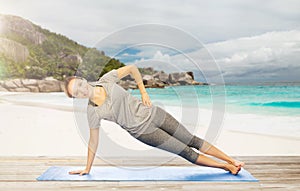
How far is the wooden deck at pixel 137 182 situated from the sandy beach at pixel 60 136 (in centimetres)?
55

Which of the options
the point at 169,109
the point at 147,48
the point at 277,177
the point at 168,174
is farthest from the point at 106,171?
the point at 277,177

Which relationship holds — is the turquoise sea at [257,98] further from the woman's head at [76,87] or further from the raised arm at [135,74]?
the woman's head at [76,87]

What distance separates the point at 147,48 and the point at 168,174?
1010 mm

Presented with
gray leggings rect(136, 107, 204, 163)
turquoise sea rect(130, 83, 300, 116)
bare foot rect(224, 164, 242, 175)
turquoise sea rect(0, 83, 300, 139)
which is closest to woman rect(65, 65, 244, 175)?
gray leggings rect(136, 107, 204, 163)

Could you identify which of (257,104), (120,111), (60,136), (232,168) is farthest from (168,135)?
(257,104)

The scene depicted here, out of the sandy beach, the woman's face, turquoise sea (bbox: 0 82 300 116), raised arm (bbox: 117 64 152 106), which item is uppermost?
turquoise sea (bbox: 0 82 300 116)

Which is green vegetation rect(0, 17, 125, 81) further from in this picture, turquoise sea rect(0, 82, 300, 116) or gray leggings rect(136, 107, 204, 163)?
gray leggings rect(136, 107, 204, 163)

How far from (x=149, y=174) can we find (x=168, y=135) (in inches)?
18.8

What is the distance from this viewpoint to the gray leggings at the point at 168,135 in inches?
120

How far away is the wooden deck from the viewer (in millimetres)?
3051

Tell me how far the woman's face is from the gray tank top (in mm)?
111

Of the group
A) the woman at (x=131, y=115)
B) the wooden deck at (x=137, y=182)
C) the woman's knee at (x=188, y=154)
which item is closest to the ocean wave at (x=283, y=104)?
the wooden deck at (x=137, y=182)

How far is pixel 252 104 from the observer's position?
9.84 m

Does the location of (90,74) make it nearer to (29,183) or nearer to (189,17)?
(29,183)
